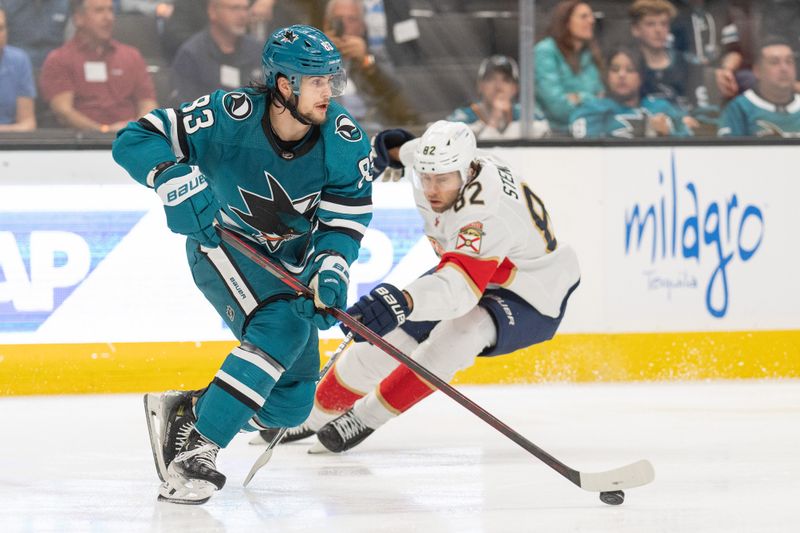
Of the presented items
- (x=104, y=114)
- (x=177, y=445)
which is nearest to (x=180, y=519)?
(x=177, y=445)

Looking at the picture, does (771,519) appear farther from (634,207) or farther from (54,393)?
(54,393)

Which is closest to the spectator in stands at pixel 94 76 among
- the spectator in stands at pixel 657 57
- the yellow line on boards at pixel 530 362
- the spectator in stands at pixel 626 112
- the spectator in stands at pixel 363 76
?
the spectator in stands at pixel 363 76

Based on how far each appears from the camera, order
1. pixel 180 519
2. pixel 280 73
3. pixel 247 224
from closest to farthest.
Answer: pixel 180 519
pixel 280 73
pixel 247 224

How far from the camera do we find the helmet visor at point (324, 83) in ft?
9.07

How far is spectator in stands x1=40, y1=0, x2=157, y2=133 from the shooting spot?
178 inches

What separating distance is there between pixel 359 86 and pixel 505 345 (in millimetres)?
1586

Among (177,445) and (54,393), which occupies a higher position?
(177,445)

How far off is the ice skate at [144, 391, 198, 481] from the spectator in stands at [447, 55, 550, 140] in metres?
2.21

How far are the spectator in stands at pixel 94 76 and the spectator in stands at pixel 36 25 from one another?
3cm

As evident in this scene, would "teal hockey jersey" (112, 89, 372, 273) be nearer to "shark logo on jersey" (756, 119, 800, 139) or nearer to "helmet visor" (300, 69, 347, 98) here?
"helmet visor" (300, 69, 347, 98)

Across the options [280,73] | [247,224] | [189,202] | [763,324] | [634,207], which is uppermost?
[280,73]

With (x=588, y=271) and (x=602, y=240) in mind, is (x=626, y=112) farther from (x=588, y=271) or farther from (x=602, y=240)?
(x=588, y=271)

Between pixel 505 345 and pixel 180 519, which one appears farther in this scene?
pixel 505 345

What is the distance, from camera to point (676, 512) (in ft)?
8.79
